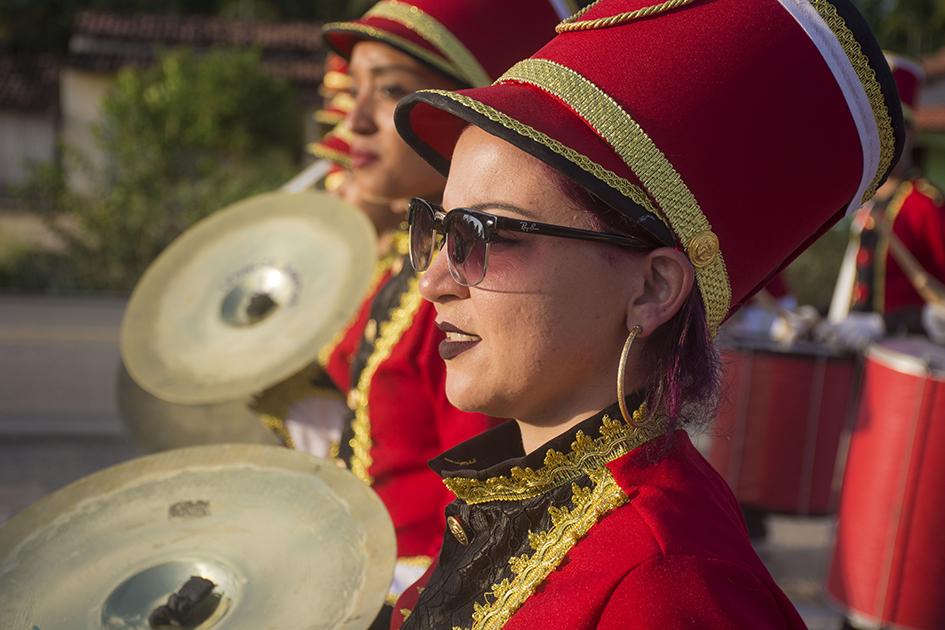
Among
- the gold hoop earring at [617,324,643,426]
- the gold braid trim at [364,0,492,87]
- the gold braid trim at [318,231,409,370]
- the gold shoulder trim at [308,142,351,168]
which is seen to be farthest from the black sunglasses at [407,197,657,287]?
the gold shoulder trim at [308,142,351,168]

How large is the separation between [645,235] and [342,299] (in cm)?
141

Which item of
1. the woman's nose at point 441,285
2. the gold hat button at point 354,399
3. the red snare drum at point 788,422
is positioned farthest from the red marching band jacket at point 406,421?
the red snare drum at point 788,422

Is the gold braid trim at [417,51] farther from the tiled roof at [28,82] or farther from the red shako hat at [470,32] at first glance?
the tiled roof at [28,82]

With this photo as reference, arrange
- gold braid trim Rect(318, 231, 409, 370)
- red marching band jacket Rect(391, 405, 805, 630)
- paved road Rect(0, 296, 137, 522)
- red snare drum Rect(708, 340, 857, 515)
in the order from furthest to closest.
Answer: paved road Rect(0, 296, 137, 522), red snare drum Rect(708, 340, 857, 515), gold braid trim Rect(318, 231, 409, 370), red marching band jacket Rect(391, 405, 805, 630)

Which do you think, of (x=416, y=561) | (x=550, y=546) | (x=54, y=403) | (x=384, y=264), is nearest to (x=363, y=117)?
(x=384, y=264)

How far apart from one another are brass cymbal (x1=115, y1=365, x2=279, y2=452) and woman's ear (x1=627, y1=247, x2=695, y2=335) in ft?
6.18

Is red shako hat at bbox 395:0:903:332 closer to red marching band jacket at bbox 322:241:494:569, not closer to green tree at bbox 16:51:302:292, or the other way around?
red marching band jacket at bbox 322:241:494:569

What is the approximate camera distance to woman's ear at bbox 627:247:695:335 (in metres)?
1.53

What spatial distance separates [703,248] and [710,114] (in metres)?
0.17

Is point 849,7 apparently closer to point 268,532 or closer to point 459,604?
point 459,604

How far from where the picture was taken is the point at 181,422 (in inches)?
137

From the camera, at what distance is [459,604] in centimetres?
163

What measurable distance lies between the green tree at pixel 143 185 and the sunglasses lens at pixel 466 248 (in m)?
11.6

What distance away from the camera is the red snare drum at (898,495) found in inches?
160
